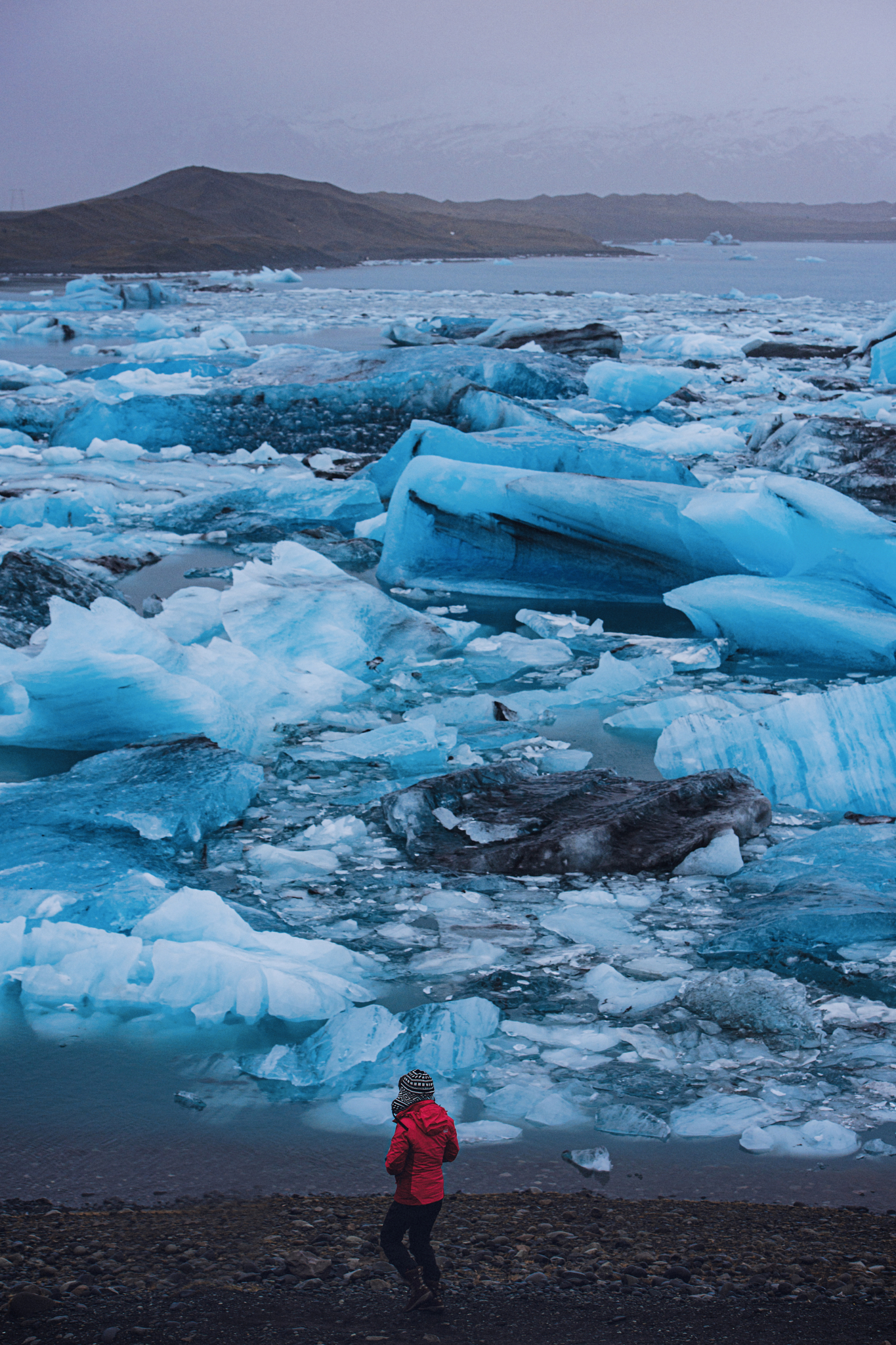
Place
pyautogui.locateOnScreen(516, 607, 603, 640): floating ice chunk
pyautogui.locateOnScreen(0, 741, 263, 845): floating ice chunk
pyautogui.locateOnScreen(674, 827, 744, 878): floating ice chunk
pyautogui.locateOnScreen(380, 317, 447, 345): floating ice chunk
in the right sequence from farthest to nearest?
pyautogui.locateOnScreen(380, 317, 447, 345): floating ice chunk
pyautogui.locateOnScreen(516, 607, 603, 640): floating ice chunk
pyautogui.locateOnScreen(0, 741, 263, 845): floating ice chunk
pyautogui.locateOnScreen(674, 827, 744, 878): floating ice chunk

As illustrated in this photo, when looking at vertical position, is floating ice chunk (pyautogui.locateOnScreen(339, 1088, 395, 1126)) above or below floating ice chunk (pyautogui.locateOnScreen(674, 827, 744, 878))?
below

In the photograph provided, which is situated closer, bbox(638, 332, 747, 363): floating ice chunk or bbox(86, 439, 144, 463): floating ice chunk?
bbox(86, 439, 144, 463): floating ice chunk

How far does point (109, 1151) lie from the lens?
78.5 inches

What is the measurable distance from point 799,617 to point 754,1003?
9.35 feet

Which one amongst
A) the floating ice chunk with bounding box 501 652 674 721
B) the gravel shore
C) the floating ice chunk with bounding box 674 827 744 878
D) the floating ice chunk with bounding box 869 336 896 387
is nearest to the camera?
the gravel shore

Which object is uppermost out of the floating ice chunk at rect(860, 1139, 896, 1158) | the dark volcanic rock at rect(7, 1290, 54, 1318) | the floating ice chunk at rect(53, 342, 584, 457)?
the floating ice chunk at rect(53, 342, 584, 457)

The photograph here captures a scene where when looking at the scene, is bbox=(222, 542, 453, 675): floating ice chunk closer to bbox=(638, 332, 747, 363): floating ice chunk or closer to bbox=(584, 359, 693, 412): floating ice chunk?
bbox=(584, 359, 693, 412): floating ice chunk

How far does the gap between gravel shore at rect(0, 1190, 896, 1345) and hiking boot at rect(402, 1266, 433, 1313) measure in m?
0.02

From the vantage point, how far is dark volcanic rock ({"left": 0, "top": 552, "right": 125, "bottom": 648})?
4992 millimetres

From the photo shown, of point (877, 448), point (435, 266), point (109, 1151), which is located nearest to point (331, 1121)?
point (109, 1151)

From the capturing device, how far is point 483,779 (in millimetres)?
3590

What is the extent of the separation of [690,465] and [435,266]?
4529 centimetres

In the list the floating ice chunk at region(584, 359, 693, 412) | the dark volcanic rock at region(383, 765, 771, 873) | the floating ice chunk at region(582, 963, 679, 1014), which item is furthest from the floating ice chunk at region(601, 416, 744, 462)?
the floating ice chunk at region(582, 963, 679, 1014)

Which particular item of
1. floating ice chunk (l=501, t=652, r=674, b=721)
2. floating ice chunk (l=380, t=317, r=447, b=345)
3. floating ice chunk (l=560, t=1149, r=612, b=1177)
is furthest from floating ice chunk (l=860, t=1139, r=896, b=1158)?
floating ice chunk (l=380, t=317, r=447, b=345)
